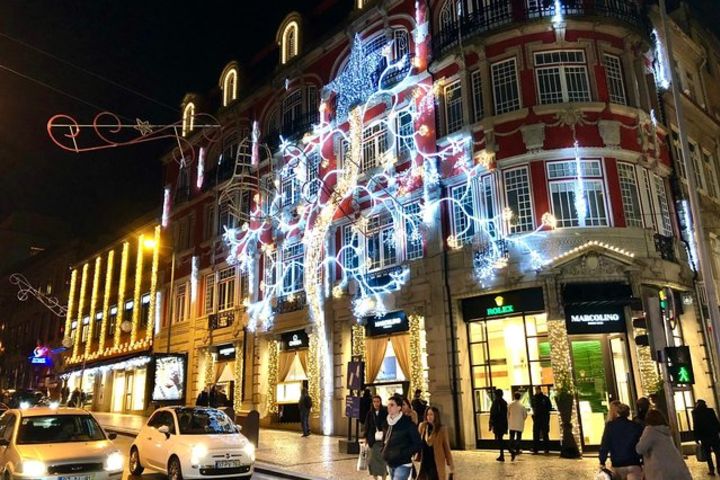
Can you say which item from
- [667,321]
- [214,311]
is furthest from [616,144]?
[214,311]

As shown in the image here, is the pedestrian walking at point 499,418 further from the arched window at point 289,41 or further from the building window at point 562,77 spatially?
the arched window at point 289,41

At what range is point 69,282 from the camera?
48406 mm

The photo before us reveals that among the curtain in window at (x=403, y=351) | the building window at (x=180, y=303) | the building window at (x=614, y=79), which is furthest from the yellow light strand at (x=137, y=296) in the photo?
the building window at (x=614, y=79)

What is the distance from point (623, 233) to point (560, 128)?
3.57m

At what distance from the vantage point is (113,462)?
9.39 meters

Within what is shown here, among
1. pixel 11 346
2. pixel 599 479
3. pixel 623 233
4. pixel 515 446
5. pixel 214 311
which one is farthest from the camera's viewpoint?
pixel 11 346

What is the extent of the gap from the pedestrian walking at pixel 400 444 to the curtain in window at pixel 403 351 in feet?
35.9

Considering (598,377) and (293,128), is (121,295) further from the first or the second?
(598,377)

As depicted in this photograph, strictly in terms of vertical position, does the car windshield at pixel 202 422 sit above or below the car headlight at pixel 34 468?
above

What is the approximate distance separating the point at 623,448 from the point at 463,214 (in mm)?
11107

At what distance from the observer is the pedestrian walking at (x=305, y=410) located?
67.5ft

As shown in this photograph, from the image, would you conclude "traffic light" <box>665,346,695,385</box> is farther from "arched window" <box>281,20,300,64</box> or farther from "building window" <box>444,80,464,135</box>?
"arched window" <box>281,20,300,64</box>

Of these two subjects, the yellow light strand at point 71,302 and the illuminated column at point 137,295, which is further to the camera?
the yellow light strand at point 71,302

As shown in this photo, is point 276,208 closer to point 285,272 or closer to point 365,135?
point 285,272
